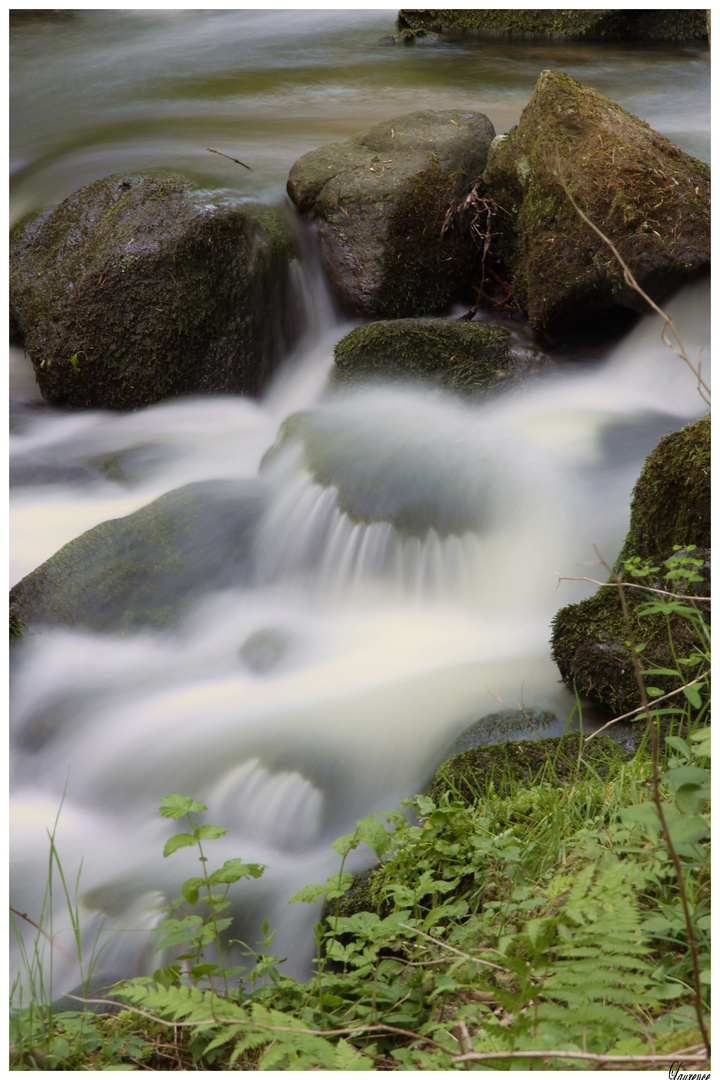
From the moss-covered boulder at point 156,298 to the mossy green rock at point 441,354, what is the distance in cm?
112

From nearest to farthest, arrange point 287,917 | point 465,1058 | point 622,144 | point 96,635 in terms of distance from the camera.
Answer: point 465,1058 → point 287,917 → point 96,635 → point 622,144

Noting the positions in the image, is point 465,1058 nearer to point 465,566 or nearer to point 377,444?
point 465,566

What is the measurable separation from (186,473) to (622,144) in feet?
12.0

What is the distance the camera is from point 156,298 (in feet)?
19.8

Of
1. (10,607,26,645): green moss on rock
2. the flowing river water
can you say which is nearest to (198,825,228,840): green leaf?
the flowing river water

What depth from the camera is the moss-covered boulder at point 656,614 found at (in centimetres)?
321

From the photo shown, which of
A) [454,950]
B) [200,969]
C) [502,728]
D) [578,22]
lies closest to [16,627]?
[502,728]

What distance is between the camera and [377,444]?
4980mm

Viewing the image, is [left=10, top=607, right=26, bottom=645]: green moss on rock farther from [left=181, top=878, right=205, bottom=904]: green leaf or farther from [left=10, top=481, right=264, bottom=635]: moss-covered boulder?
[left=181, top=878, right=205, bottom=904]: green leaf

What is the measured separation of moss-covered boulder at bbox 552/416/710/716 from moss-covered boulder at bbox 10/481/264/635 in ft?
6.52

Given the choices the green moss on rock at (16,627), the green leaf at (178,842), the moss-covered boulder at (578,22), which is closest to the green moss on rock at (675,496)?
the green leaf at (178,842)

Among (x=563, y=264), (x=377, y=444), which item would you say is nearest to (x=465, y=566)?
(x=377, y=444)

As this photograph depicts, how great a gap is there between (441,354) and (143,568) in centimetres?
248

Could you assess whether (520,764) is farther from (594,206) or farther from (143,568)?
(594,206)
